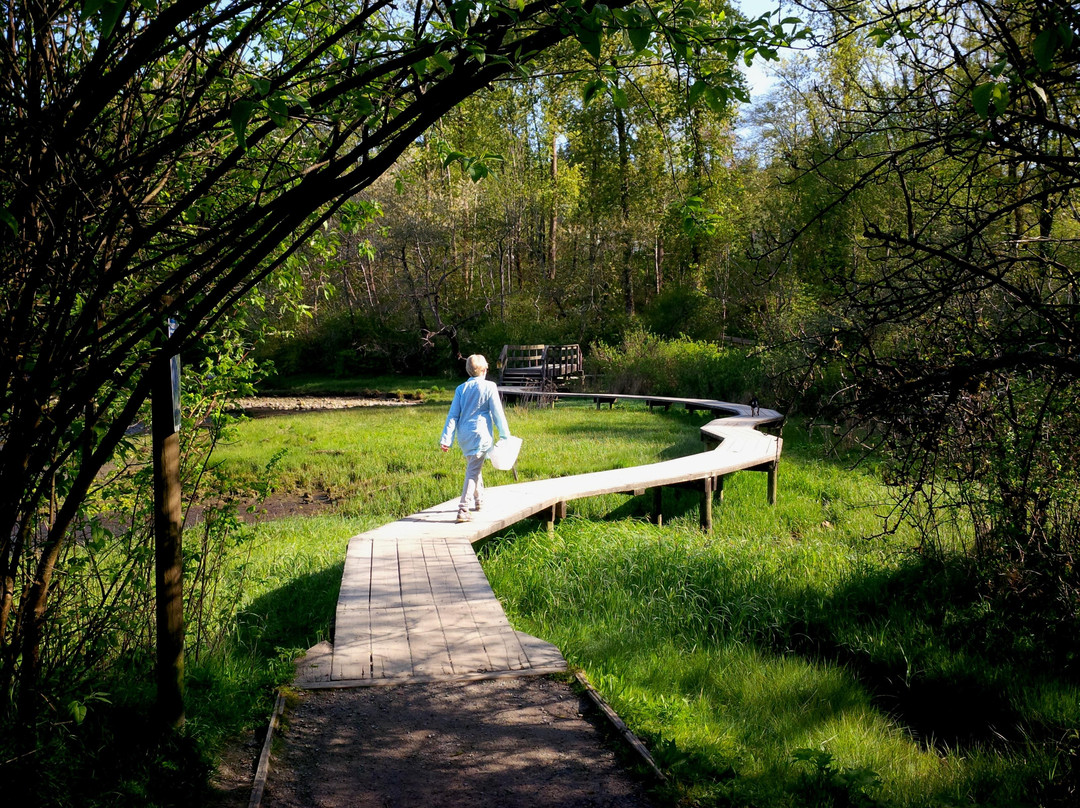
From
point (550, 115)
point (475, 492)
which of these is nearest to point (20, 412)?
point (475, 492)

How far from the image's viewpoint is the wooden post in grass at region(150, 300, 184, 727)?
334 cm

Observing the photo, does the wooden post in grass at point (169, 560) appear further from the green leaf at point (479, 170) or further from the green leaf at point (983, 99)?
the green leaf at point (983, 99)

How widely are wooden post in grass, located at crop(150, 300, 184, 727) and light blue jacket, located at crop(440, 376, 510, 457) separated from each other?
401 centimetres

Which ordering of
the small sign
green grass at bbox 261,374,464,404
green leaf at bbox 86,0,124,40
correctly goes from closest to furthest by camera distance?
green leaf at bbox 86,0,124,40, the small sign, green grass at bbox 261,374,464,404

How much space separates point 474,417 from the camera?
296 inches

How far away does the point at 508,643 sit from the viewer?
462 cm

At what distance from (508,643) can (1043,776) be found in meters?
2.73

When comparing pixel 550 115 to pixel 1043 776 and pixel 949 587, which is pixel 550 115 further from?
pixel 1043 776

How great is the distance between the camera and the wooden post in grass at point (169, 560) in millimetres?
3344

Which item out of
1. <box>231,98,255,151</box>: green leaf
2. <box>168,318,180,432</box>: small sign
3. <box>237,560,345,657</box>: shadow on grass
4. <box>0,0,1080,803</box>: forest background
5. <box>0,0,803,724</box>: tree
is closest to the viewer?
<box>231,98,255,151</box>: green leaf

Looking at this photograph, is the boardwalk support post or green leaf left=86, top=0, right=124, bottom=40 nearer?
green leaf left=86, top=0, right=124, bottom=40

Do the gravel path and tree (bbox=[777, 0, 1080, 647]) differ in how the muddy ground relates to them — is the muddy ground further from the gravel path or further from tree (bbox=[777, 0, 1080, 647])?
tree (bbox=[777, 0, 1080, 647])

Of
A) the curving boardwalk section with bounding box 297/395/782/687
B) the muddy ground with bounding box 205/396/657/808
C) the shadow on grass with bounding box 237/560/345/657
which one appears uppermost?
the curving boardwalk section with bounding box 297/395/782/687

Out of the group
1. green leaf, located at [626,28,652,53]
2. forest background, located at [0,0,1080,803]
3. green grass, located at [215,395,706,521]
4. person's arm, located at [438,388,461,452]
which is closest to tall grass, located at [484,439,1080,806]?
forest background, located at [0,0,1080,803]
